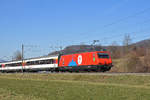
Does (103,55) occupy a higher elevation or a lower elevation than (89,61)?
higher

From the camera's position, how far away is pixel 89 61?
35125mm

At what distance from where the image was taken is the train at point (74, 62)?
112ft

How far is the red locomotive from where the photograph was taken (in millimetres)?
34031

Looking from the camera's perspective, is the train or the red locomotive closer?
the red locomotive

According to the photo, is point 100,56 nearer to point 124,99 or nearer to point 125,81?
point 125,81

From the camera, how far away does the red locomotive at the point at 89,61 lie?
3403cm

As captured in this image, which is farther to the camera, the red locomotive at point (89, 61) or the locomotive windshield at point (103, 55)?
the locomotive windshield at point (103, 55)

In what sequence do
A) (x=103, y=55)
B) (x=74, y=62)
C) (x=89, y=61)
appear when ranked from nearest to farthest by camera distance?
(x=103, y=55)
(x=89, y=61)
(x=74, y=62)

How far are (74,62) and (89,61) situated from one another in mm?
4200

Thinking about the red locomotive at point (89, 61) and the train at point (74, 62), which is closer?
the red locomotive at point (89, 61)

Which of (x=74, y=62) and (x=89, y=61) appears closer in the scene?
(x=89, y=61)

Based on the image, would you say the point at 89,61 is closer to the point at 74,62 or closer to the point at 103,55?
the point at 103,55

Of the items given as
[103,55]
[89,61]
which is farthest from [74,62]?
[103,55]

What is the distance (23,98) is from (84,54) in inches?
911
